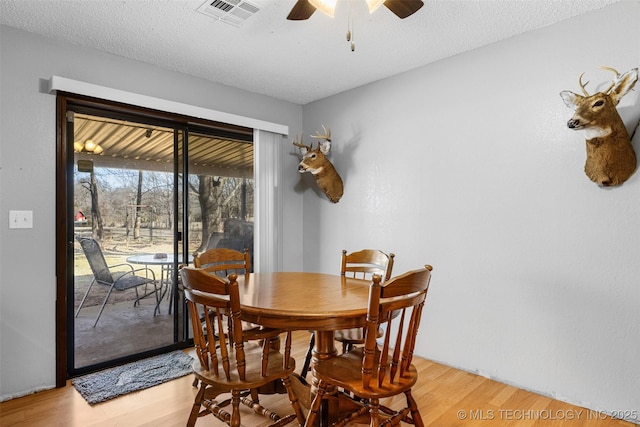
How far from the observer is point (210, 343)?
1.60 m

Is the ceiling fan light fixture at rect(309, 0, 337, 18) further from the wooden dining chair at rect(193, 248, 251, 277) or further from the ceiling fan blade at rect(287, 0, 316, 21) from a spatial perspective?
the wooden dining chair at rect(193, 248, 251, 277)

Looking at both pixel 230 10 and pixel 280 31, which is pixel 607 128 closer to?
pixel 280 31

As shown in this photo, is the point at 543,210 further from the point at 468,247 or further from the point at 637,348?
the point at 637,348

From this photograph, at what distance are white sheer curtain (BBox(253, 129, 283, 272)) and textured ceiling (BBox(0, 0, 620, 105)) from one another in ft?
2.52

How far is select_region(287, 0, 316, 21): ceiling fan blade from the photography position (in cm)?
191

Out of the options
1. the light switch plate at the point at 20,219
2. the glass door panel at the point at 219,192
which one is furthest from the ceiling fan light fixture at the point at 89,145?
the glass door panel at the point at 219,192

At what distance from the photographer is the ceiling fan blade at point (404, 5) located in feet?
6.12

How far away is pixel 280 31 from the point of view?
2.56 meters

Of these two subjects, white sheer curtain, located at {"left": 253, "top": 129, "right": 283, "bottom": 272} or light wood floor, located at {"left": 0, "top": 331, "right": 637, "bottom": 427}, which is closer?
light wood floor, located at {"left": 0, "top": 331, "right": 637, "bottom": 427}

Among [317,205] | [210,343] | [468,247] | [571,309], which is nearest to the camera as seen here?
[210,343]

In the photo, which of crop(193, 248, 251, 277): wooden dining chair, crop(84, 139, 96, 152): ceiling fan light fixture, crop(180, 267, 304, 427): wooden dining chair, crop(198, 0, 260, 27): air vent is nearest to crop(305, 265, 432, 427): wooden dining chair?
crop(180, 267, 304, 427): wooden dining chair

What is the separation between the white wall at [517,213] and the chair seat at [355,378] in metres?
1.33

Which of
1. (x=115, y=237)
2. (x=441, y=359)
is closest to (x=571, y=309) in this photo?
(x=441, y=359)

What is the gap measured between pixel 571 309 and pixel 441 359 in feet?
3.58
